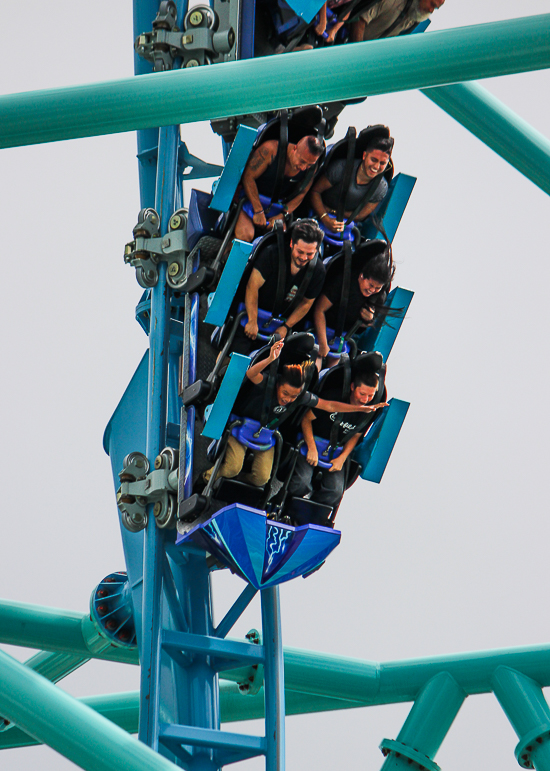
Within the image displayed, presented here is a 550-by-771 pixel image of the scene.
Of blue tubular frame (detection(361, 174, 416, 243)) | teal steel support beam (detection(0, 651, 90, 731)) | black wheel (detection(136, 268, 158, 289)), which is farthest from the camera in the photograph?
teal steel support beam (detection(0, 651, 90, 731))

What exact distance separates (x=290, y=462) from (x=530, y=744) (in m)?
2.02

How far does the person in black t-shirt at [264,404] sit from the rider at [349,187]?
0.97 meters

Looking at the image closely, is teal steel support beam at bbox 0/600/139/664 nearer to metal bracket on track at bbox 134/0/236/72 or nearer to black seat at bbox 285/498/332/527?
black seat at bbox 285/498/332/527

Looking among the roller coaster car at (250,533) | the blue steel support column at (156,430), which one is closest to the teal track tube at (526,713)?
the roller coaster car at (250,533)

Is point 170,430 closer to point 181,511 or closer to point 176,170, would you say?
point 181,511

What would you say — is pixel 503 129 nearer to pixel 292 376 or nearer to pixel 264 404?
pixel 292 376

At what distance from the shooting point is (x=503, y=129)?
6637 millimetres

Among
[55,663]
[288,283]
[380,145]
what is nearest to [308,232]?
[288,283]

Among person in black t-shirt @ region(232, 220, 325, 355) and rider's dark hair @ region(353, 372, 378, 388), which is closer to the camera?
person in black t-shirt @ region(232, 220, 325, 355)

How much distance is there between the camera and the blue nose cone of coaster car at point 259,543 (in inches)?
234

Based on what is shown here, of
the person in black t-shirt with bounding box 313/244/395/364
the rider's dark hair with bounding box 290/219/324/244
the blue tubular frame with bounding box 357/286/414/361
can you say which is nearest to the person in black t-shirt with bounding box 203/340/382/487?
the person in black t-shirt with bounding box 313/244/395/364

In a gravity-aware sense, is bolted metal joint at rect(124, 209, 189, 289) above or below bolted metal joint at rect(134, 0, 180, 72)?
below

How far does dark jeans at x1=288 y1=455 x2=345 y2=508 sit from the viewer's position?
21.1ft

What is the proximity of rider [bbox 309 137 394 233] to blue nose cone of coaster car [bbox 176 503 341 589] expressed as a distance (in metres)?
1.68
